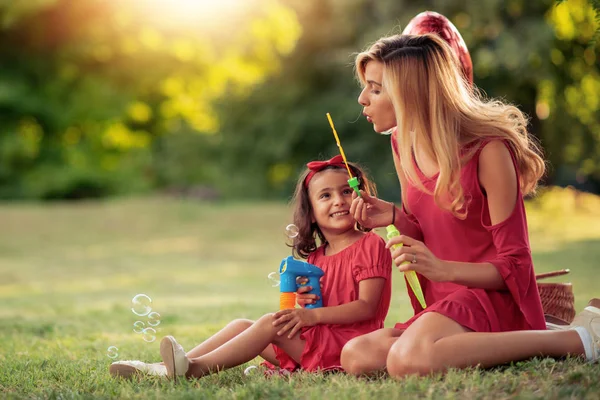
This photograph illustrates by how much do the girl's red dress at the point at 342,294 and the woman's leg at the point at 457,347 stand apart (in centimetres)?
40

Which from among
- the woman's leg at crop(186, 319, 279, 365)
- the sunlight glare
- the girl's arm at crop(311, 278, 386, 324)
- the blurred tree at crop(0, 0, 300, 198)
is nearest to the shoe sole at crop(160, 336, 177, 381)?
the woman's leg at crop(186, 319, 279, 365)

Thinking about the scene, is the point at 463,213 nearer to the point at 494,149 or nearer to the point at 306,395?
the point at 494,149

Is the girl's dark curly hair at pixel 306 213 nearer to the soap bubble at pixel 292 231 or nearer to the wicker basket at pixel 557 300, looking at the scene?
the soap bubble at pixel 292 231

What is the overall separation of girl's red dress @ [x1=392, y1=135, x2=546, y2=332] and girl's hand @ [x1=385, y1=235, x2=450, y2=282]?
0.20 meters

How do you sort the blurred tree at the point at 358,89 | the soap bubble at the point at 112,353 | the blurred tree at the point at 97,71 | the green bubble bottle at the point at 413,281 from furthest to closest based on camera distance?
the blurred tree at the point at 97,71, the blurred tree at the point at 358,89, the soap bubble at the point at 112,353, the green bubble bottle at the point at 413,281

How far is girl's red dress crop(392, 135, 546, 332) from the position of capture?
301cm

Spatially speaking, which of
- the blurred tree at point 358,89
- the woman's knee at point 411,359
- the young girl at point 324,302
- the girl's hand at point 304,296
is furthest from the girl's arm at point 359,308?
the blurred tree at point 358,89

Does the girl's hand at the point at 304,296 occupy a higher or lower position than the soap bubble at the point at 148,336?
higher

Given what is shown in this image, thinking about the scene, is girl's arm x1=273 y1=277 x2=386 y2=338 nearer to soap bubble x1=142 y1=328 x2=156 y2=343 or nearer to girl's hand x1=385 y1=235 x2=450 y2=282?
girl's hand x1=385 y1=235 x2=450 y2=282

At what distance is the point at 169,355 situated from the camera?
10.1ft

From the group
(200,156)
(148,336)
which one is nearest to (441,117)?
(148,336)

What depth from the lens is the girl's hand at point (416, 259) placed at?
285cm

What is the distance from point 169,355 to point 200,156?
21650 mm

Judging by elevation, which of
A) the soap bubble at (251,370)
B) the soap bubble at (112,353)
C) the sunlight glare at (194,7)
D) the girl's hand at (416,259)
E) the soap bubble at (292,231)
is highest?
the sunlight glare at (194,7)
